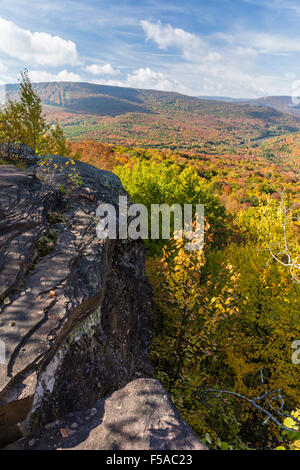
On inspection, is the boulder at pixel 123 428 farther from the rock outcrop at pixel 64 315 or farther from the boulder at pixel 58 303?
the boulder at pixel 58 303

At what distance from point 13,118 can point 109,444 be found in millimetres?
16626

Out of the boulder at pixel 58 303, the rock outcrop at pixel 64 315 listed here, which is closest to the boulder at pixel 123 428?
the rock outcrop at pixel 64 315

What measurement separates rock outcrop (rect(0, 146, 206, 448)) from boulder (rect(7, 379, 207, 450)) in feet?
0.06

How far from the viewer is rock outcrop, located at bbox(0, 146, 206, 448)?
339 cm

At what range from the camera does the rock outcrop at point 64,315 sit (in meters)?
3.39

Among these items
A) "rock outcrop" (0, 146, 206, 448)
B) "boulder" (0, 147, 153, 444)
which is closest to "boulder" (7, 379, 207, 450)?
"rock outcrop" (0, 146, 206, 448)

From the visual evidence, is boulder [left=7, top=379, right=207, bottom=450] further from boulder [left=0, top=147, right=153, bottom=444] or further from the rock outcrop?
boulder [left=0, top=147, right=153, bottom=444]

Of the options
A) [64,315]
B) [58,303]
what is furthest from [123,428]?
[58,303]

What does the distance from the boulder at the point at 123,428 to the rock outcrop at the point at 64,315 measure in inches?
0.7

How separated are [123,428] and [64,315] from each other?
1908 millimetres

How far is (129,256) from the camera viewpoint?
8484 millimetres
